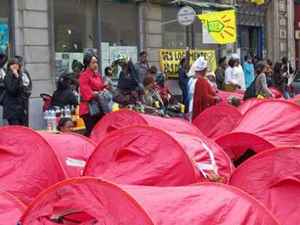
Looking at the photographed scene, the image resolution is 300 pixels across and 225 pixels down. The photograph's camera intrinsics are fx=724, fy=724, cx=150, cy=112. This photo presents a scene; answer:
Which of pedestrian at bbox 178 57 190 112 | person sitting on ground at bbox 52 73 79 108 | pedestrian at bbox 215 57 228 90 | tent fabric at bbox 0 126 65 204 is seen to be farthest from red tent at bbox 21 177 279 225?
pedestrian at bbox 215 57 228 90

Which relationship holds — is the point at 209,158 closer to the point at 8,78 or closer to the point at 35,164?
the point at 35,164

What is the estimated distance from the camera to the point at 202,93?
38.3 ft

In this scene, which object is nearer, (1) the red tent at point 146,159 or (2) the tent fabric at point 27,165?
(1) the red tent at point 146,159

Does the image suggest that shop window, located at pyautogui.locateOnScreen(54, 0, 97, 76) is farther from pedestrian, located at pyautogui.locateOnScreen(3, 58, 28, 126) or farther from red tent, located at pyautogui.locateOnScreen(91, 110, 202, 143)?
red tent, located at pyautogui.locateOnScreen(91, 110, 202, 143)

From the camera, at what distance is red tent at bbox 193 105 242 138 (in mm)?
10211

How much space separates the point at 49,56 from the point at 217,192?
13.1 meters

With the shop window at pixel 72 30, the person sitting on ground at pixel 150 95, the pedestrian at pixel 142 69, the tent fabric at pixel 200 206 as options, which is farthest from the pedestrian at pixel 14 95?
the tent fabric at pixel 200 206

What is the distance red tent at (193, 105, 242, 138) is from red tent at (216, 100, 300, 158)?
3.97ft

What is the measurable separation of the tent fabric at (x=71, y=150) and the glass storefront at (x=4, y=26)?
8996 millimetres

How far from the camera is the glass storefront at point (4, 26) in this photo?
1609 cm

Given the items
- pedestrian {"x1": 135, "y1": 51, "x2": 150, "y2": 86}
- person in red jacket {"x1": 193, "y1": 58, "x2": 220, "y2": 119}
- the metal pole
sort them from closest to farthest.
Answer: person in red jacket {"x1": 193, "y1": 58, "x2": 220, "y2": 119}, pedestrian {"x1": 135, "y1": 51, "x2": 150, "y2": 86}, the metal pole

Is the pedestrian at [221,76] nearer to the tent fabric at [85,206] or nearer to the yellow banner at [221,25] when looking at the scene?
the yellow banner at [221,25]

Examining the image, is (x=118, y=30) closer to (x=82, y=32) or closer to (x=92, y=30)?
(x=92, y=30)

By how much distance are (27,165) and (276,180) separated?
256 cm
